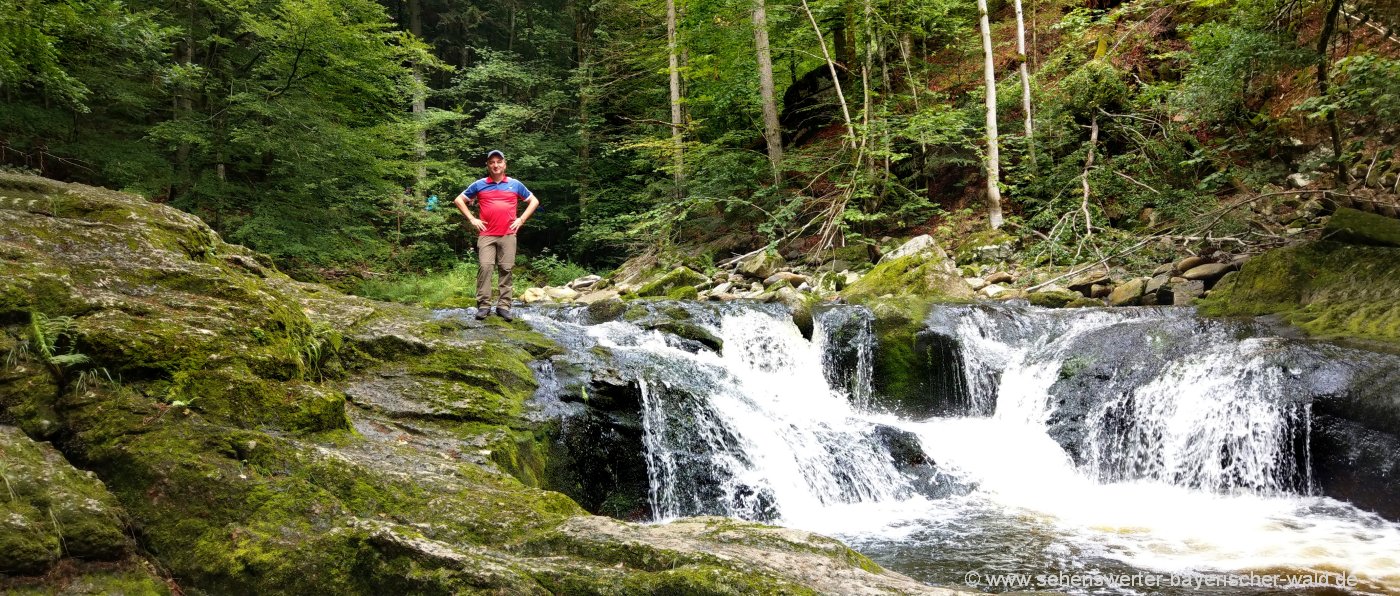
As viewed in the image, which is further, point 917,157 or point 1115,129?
point 917,157

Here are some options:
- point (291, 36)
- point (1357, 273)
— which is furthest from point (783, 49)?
point (1357, 273)

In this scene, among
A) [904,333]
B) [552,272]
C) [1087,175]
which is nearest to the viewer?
[904,333]

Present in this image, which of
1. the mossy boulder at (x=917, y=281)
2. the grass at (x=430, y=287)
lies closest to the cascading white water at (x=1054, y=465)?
the mossy boulder at (x=917, y=281)

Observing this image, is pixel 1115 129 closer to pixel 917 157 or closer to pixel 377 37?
pixel 917 157

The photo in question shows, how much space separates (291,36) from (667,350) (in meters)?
8.49

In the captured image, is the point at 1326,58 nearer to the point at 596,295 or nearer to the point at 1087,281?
the point at 1087,281

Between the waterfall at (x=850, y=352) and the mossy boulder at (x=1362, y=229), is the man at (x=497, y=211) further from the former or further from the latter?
the mossy boulder at (x=1362, y=229)

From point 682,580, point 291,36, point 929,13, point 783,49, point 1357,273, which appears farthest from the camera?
point 783,49

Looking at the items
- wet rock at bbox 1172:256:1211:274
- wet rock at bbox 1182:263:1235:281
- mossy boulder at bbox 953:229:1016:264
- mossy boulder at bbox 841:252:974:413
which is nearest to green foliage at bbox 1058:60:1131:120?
mossy boulder at bbox 953:229:1016:264

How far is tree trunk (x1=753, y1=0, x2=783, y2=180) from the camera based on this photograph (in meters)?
15.8

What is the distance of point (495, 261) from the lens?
24.7 ft

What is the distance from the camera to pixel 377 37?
12352mm

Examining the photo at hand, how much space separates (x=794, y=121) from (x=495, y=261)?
1414cm

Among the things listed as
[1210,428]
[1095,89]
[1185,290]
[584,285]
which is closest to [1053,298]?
[1185,290]
